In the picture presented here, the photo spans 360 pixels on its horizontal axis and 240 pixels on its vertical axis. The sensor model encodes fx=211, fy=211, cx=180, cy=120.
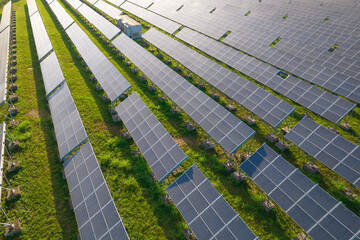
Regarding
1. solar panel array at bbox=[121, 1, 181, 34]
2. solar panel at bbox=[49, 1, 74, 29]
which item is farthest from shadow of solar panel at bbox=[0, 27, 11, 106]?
solar panel array at bbox=[121, 1, 181, 34]

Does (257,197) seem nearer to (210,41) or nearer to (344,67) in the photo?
(344,67)

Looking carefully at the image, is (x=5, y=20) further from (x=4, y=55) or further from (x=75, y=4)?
(x=4, y=55)

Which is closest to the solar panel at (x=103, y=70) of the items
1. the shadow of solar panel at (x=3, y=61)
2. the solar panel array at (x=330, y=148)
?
the shadow of solar panel at (x=3, y=61)

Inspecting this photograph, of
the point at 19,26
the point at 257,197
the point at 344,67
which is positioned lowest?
the point at 344,67

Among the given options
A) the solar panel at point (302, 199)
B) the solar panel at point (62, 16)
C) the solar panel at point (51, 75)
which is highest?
the solar panel at point (62, 16)

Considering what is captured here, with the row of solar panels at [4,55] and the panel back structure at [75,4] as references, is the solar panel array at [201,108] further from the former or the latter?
the panel back structure at [75,4]

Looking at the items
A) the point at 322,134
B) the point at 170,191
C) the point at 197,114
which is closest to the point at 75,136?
the point at 170,191
